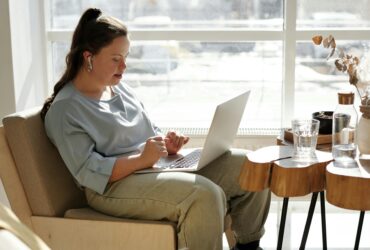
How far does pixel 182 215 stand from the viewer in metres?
2.03

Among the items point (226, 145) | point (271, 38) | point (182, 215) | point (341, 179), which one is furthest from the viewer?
point (271, 38)

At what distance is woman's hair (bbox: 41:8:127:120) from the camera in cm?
226

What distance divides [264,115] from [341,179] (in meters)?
1.63

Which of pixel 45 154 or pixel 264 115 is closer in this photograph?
pixel 45 154

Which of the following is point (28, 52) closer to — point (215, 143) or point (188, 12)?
point (188, 12)

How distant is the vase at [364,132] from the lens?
6.98ft

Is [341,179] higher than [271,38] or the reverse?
the reverse

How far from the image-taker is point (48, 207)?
6.98 ft

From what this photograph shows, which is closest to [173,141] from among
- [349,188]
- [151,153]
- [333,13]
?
[151,153]

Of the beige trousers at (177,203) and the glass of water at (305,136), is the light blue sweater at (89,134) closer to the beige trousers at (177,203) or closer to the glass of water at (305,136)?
the beige trousers at (177,203)

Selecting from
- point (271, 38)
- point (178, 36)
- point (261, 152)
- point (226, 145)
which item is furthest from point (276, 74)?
point (261, 152)

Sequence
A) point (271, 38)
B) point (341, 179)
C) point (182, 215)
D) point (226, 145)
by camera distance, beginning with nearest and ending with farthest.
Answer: point (341, 179) → point (182, 215) → point (226, 145) → point (271, 38)

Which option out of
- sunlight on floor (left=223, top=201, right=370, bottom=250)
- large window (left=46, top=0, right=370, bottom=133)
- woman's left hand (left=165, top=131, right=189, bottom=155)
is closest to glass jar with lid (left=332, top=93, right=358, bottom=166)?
woman's left hand (left=165, top=131, right=189, bottom=155)

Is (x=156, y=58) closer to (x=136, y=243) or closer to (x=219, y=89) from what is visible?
(x=219, y=89)
